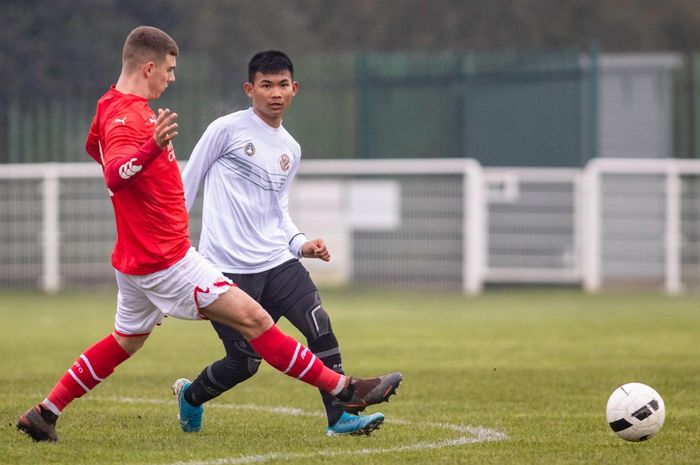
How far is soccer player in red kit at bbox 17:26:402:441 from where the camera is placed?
688cm

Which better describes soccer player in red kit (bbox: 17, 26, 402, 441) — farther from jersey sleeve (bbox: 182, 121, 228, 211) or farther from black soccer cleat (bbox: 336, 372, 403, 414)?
jersey sleeve (bbox: 182, 121, 228, 211)

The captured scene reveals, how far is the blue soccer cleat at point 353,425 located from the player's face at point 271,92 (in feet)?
5.54

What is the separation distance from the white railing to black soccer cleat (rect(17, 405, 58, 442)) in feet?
47.7

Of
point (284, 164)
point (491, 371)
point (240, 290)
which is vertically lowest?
point (491, 371)

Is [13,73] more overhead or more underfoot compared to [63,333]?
more overhead

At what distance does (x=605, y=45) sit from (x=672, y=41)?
7.25ft

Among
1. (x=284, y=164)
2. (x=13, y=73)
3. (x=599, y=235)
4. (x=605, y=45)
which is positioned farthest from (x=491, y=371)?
(x=605, y=45)

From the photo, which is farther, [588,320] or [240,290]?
[588,320]

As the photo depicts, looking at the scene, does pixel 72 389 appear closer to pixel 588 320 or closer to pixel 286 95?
pixel 286 95

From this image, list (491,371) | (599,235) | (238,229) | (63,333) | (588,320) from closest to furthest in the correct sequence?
(238,229)
(491,371)
(63,333)
(588,320)
(599,235)

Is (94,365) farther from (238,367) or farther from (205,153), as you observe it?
(205,153)

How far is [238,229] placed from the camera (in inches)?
301

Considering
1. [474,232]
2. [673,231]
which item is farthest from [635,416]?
[673,231]

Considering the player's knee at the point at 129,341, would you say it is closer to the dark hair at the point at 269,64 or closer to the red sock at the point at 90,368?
the red sock at the point at 90,368
